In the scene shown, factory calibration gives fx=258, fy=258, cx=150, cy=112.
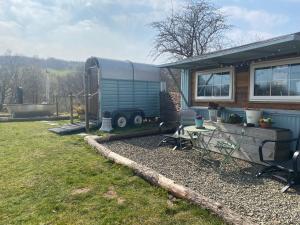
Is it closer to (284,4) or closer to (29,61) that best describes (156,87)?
(284,4)

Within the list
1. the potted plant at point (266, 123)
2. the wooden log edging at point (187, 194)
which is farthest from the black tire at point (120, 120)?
the potted plant at point (266, 123)

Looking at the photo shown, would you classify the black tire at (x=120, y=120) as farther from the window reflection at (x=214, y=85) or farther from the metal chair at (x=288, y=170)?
the metal chair at (x=288, y=170)

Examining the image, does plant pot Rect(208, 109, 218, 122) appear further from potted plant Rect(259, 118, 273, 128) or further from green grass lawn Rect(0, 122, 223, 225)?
green grass lawn Rect(0, 122, 223, 225)

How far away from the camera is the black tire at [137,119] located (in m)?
11.0

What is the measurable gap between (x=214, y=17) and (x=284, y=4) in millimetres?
7731

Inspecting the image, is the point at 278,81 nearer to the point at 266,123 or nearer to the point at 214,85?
the point at 266,123

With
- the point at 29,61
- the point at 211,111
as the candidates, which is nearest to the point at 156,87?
the point at 211,111

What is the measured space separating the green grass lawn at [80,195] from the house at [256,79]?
3.15 metres

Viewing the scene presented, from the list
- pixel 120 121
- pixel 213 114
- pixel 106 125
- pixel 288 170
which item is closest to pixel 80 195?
pixel 288 170

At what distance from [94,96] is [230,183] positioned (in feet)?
25.7

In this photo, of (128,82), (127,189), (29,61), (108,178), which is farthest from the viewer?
(29,61)

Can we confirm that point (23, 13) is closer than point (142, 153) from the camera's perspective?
No

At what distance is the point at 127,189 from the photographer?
3.99 metres

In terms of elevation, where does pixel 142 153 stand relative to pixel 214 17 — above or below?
below
